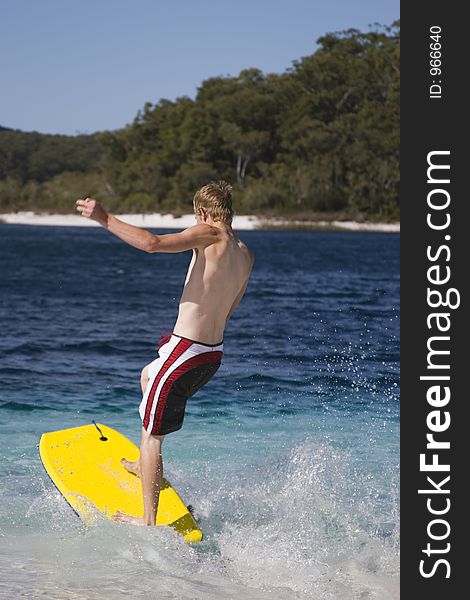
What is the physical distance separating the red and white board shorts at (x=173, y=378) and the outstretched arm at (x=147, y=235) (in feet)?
1.87

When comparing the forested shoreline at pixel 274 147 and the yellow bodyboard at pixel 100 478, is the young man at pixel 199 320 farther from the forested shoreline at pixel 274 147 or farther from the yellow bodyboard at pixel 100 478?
the forested shoreline at pixel 274 147

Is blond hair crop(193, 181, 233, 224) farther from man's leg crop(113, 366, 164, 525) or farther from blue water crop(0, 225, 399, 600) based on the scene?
blue water crop(0, 225, 399, 600)

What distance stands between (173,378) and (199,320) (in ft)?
1.16

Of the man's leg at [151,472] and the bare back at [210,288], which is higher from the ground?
the bare back at [210,288]

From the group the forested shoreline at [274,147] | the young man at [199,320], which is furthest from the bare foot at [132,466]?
the forested shoreline at [274,147]

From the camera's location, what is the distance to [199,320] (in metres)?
5.20

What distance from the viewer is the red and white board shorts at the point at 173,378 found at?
5.20 meters

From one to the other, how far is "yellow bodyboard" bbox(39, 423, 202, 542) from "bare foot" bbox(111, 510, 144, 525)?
0.24ft

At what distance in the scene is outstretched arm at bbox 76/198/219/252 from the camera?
15.6 ft

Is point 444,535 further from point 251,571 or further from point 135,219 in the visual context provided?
point 135,219

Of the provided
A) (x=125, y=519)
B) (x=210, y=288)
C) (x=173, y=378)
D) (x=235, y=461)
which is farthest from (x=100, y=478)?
(x=210, y=288)

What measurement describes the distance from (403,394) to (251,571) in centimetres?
131

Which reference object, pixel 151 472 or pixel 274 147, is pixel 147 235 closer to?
pixel 151 472

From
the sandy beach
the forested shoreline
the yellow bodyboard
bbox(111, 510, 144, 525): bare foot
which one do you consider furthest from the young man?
the forested shoreline
